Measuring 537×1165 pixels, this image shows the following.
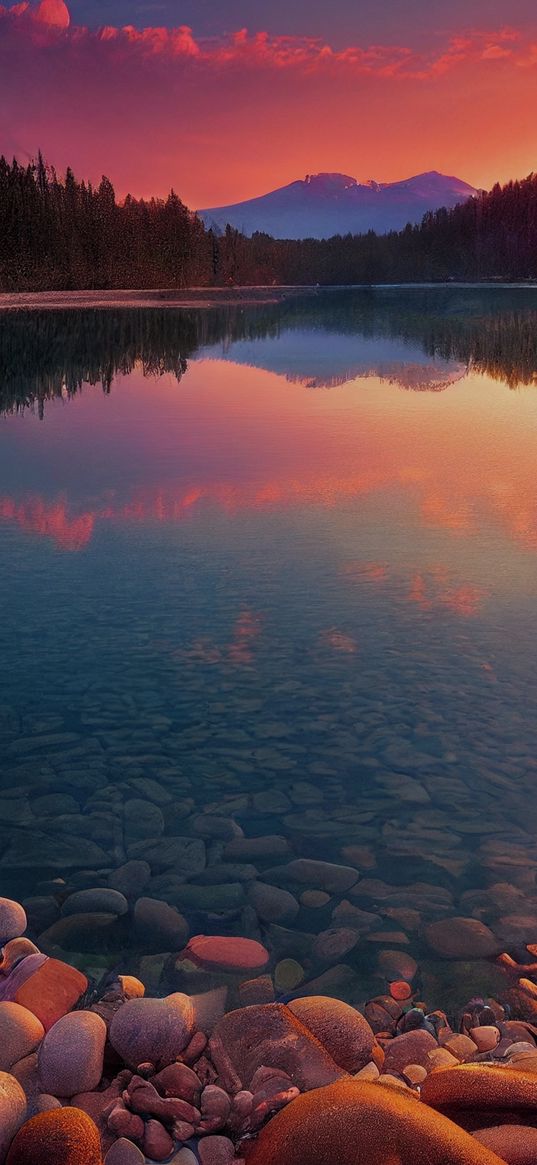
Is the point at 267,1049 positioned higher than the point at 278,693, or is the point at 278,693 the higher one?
the point at 278,693

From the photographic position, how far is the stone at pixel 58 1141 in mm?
3395

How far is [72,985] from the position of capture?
4660 millimetres

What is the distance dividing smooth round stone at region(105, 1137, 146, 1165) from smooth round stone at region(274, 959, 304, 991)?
1.34 meters

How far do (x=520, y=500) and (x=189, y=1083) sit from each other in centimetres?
1145

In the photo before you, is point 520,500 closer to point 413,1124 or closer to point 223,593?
point 223,593

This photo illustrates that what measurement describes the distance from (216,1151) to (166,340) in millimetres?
49517

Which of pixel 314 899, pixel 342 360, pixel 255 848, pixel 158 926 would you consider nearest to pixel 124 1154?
pixel 158 926

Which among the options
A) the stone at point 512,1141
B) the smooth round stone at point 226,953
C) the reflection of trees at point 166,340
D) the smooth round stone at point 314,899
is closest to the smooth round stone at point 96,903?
the smooth round stone at point 226,953

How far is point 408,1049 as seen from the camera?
433 centimetres

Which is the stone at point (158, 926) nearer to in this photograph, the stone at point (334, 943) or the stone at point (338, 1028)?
the stone at point (334, 943)

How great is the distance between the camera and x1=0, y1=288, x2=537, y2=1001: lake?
216 inches

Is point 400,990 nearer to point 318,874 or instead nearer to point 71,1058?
point 318,874

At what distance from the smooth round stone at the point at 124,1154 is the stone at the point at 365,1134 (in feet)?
1.63

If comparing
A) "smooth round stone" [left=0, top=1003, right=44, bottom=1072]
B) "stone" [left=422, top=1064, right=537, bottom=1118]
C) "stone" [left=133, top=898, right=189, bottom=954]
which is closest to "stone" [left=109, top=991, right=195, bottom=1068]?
Result: "smooth round stone" [left=0, top=1003, right=44, bottom=1072]
